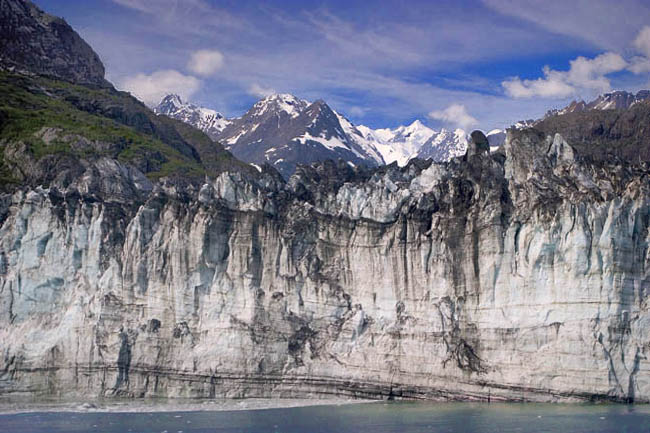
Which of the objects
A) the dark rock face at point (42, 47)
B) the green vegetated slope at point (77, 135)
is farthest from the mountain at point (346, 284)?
the dark rock face at point (42, 47)

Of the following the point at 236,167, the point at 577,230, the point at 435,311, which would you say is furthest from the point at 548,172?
the point at 236,167

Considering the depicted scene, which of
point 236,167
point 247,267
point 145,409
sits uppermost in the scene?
point 236,167

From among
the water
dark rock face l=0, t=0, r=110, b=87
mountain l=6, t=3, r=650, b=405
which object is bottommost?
the water

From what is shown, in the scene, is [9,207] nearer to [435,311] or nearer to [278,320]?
[278,320]

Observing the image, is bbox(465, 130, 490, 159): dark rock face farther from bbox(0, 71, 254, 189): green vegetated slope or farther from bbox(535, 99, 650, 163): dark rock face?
bbox(0, 71, 254, 189): green vegetated slope

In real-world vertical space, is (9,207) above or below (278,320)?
above

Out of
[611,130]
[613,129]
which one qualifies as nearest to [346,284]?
[611,130]

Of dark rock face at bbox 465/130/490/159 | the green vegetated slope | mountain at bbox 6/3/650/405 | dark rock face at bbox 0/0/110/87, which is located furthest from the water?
dark rock face at bbox 0/0/110/87
